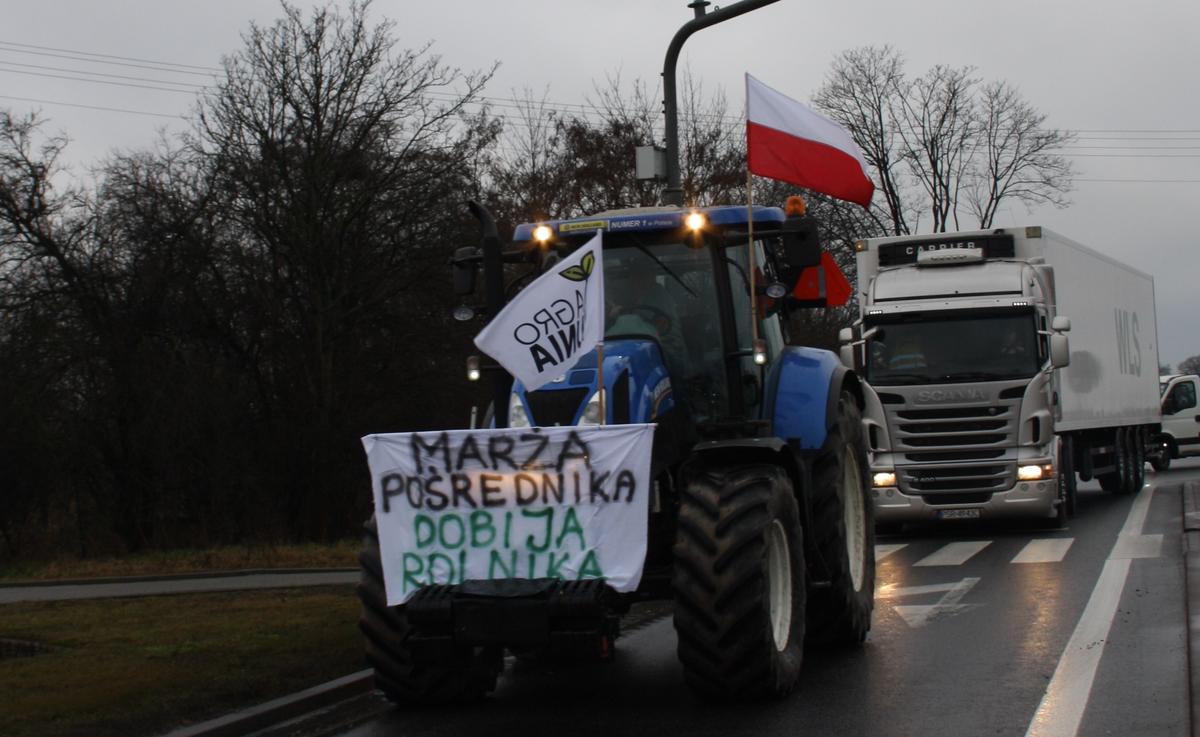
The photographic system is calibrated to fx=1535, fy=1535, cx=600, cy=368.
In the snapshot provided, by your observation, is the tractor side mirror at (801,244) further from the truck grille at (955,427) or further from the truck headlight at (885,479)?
the truck headlight at (885,479)

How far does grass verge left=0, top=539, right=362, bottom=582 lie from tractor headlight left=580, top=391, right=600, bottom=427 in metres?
9.19

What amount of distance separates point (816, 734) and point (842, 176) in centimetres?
551

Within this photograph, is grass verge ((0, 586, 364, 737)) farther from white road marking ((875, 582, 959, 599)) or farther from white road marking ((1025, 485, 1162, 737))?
white road marking ((875, 582, 959, 599))

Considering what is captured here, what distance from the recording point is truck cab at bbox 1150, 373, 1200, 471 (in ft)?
115

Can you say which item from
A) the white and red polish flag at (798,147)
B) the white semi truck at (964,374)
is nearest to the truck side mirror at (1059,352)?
the white semi truck at (964,374)

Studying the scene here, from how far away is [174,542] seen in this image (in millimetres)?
25953

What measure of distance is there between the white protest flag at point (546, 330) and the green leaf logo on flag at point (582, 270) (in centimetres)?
4

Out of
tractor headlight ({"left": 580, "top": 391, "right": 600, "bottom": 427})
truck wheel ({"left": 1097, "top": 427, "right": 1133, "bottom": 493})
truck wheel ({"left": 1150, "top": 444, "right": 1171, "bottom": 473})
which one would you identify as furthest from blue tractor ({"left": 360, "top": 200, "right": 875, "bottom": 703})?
truck wheel ({"left": 1150, "top": 444, "right": 1171, "bottom": 473})

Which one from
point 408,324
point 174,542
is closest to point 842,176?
point 174,542

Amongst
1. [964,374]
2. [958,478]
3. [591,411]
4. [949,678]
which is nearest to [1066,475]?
[958,478]

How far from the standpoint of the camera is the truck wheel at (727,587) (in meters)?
7.74

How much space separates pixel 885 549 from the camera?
18.0 m

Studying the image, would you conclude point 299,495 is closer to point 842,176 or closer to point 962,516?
point 962,516

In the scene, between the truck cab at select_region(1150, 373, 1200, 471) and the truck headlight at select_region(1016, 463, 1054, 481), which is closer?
the truck headlight at select_region(1016, 463, 1054, 481)
